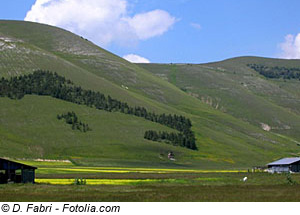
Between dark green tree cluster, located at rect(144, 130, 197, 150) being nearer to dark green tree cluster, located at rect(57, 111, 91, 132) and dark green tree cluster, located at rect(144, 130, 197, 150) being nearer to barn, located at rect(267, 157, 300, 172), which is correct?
dark green tree cluster, located at rect(57, 111, 91, 132)

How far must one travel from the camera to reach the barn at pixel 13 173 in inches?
2741

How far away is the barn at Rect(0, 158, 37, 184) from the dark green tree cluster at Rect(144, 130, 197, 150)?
11804 cm

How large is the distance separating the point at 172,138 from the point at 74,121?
36326 millimetres

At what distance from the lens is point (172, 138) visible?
631ft

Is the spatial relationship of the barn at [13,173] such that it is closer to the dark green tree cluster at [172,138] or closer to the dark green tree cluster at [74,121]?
the dark green tree cluster at [74,121]

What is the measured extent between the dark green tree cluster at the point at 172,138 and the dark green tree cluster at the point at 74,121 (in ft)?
72.5

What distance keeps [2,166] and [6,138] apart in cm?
9620

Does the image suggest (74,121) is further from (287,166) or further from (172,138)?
(287,166)

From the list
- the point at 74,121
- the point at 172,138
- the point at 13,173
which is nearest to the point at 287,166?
the point at 13,173

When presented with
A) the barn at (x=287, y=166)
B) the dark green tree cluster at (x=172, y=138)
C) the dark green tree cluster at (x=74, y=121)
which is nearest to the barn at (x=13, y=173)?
the barn at (x=287, y=166)

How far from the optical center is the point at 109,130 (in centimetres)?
18875

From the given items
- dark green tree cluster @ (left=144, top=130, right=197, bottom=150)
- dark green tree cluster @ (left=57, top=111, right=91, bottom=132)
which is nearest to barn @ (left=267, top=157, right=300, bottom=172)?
dark green tree cluster @ (left=144, top=130, right=197, bottom=150)

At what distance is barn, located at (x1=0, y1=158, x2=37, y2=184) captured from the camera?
228 ft
